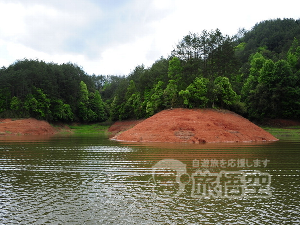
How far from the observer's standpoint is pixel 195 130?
141ft

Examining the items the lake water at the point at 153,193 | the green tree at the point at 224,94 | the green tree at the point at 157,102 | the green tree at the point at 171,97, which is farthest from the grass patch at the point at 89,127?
the lake water at the point at 153,193

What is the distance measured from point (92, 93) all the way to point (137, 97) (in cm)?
3733

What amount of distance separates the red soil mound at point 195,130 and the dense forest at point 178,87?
6.11 metres

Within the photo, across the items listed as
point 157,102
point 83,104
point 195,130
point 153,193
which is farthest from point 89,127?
point 153,193

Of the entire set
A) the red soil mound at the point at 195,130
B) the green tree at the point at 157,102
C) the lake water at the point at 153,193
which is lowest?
the lake water at the point at 153,193

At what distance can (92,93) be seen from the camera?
373ft

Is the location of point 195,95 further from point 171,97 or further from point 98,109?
point 98,109

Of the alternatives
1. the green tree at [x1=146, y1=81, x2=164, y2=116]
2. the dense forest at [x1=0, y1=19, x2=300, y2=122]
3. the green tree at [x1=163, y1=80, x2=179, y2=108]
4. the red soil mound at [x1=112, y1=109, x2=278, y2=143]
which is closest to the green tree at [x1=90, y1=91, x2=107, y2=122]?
the dense forest at [x1=0, y1=19, x2=300, y2=122]

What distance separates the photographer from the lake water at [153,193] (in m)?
9.98

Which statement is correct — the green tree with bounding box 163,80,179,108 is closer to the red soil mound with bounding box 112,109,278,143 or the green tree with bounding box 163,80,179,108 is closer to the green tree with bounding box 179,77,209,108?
the green tree with bounding box 179,77,209,108

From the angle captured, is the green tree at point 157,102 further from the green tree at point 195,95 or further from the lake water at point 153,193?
the lake water at point 153,193

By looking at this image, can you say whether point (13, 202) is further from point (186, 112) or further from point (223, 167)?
point (186, 112)

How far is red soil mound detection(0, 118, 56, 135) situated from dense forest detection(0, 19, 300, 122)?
450 cm

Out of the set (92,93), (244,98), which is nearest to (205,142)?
(244,98)
